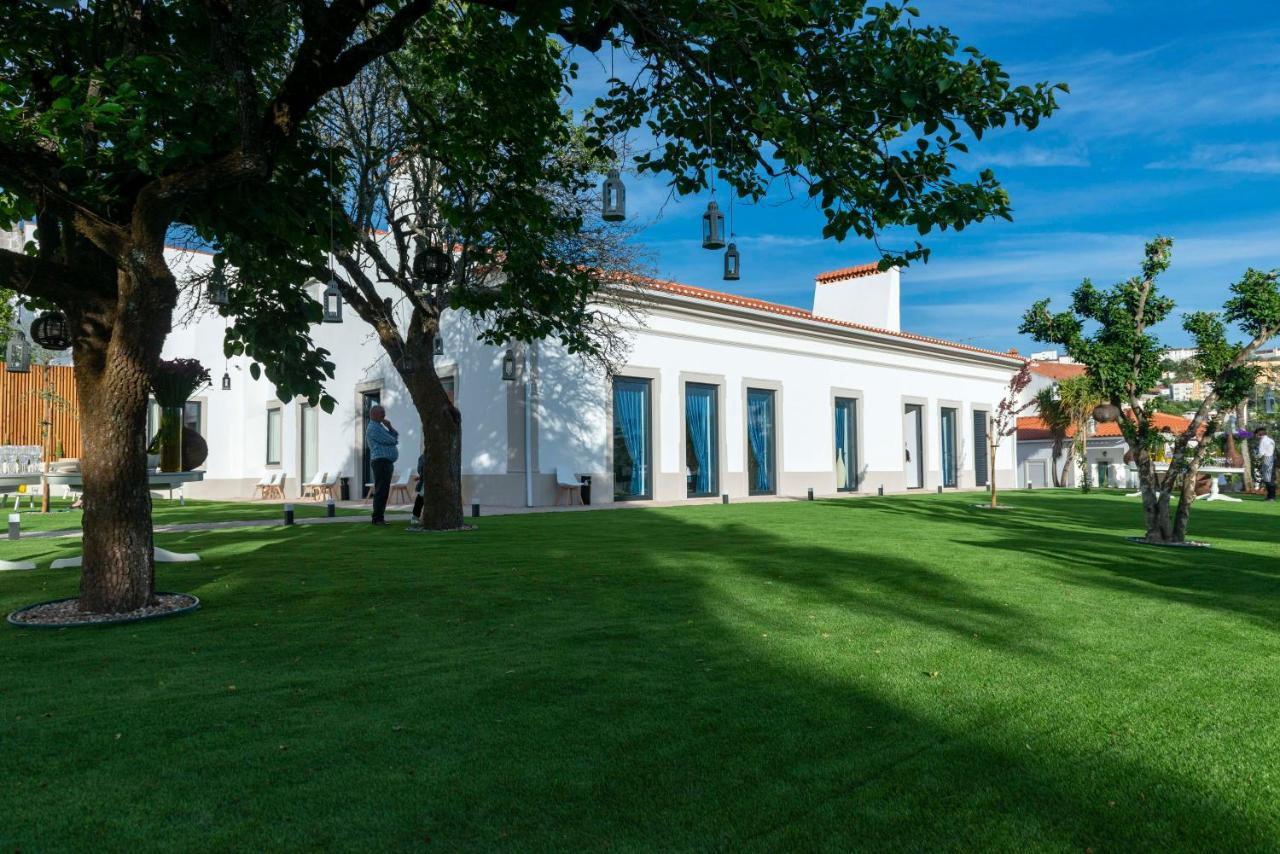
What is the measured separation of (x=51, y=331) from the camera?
7020 mm

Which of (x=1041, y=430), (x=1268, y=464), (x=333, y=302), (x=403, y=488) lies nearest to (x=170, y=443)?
(x=333, y=302)

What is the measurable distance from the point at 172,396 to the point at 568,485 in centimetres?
1040

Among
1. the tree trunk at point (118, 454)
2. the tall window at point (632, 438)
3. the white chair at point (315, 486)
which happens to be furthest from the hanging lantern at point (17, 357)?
the tall window at point (632, 438)

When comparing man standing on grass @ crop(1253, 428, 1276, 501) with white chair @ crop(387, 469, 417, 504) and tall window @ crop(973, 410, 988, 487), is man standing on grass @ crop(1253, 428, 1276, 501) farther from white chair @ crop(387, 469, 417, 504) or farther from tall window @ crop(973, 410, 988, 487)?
white chair @ crop(387, 469, 417, 504)

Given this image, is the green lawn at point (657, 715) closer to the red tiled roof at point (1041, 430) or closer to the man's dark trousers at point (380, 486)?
the man's dark trousers at point (380, 486)

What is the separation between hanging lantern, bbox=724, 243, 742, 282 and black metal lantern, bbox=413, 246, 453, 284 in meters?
2.99

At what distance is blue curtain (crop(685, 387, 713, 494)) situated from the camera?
18844 mm

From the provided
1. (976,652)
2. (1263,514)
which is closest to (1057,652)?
(976,652)

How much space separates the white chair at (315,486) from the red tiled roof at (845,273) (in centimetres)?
1607

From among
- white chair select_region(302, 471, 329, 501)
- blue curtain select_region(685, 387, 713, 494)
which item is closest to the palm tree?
blue curtain select_region(685, 387, 713, 494)

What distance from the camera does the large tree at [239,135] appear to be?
4.95 metres

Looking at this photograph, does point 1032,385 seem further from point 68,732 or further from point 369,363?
point 68,732

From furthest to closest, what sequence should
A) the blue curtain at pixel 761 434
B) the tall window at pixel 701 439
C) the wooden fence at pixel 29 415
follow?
the wooden fence at pixel 29 415 → the blue curtain at pixel 761 434 → the tall window at pixel 701 439

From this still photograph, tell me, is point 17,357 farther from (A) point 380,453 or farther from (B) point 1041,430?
(B) point 1041,430
